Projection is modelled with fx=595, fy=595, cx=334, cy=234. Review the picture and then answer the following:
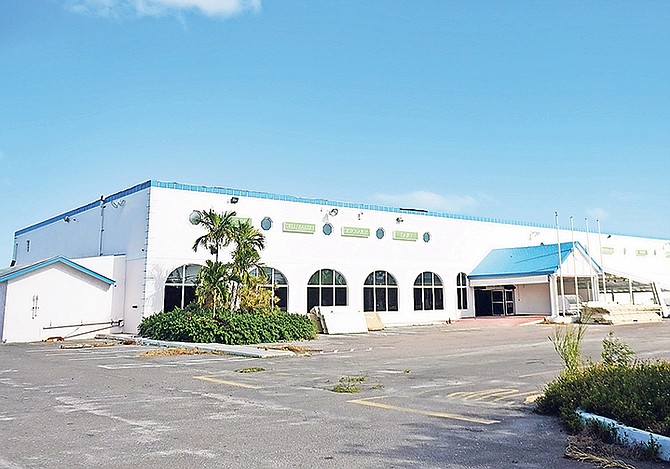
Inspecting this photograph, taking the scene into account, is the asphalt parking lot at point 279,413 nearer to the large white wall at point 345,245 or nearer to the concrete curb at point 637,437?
the concrete curb at point 637,437

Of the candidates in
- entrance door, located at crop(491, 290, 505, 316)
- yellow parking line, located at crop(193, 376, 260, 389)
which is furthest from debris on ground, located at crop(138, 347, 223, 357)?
entrance door, located at crop(491, 290, 505, 316)

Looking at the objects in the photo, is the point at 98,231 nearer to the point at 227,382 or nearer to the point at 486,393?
the point at 227,382

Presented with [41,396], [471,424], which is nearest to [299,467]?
[471,424]

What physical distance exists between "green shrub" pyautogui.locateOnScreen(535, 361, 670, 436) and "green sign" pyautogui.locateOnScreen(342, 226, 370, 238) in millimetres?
23398

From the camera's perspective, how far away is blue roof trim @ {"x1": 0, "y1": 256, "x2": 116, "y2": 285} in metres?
22.9

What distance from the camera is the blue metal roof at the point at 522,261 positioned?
3462 cm

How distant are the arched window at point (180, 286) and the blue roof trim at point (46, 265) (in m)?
2.51

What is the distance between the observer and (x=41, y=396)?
9.59 metres

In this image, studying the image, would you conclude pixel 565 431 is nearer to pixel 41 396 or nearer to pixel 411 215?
pixel 41 396

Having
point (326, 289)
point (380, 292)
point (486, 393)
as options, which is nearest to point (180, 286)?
point (326, 289)

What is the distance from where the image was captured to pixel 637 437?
230 inches

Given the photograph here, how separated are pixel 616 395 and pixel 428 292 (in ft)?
93.0

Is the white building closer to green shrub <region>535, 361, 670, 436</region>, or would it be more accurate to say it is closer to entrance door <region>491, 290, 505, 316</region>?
entrance door <region>491, 290, 505, 316</region>

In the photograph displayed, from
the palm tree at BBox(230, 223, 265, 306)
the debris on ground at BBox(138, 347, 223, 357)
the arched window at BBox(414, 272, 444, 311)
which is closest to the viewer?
the debris on ground at BBox(138, 347, 223, 357)
